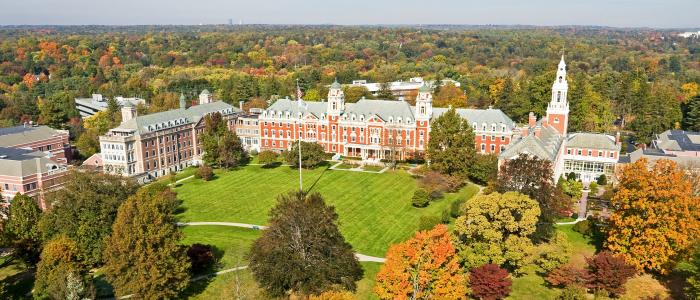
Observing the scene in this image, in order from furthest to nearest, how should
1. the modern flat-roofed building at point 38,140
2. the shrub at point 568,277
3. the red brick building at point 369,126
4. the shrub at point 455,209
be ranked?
the red brick building at point 369,126, the modern flat-roofed building at point 38,140, the shrub at point 455,209, the shrub at point 568,277

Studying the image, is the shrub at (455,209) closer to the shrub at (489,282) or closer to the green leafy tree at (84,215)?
the shrub at (489,282)

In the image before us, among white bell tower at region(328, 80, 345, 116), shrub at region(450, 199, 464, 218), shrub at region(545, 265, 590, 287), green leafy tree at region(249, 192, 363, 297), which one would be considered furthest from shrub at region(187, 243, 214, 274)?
white bell tower at region(328, 80, 345, 116)

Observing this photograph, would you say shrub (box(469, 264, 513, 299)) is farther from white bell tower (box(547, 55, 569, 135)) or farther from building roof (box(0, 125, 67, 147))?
building roof (box(0, 125, 67, 147))

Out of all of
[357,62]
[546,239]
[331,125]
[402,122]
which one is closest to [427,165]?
[402,122]

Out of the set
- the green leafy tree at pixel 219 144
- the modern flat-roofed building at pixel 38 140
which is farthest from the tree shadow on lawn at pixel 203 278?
the modern flat-roofed building at pixel 38 140

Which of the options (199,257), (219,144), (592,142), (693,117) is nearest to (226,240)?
(199,257)

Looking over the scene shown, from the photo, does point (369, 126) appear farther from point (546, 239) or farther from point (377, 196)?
point (546, 239)

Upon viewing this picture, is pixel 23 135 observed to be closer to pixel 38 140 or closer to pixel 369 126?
pixel 38 140
